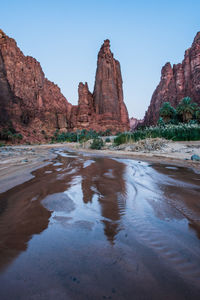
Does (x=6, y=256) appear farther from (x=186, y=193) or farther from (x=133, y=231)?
(x=186, y=193)

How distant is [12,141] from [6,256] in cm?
3755

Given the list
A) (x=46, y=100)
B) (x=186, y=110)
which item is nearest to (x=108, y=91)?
(x=46, y=100)

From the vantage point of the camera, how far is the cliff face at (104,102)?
57000 millimetres

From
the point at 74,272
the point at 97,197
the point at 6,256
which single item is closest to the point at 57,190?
the point at 97,197

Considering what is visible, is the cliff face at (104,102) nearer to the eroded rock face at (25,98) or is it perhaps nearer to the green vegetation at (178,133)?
the eroded rock face at (25,98)

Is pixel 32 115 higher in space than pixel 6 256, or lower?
higher

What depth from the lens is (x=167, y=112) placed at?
22406 millimetres

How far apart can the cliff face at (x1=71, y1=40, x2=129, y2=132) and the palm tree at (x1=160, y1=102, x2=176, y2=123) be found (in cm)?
3219

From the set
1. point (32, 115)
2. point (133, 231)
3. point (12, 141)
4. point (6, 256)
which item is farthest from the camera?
point (32, 115)

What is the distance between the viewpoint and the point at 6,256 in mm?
955

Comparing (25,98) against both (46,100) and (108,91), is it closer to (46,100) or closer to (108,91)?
(46,100)

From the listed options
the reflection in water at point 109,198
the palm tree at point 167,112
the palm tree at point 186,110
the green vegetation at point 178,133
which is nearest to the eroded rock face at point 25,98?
the palm tree at point 167,112

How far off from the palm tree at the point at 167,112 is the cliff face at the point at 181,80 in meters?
35.2

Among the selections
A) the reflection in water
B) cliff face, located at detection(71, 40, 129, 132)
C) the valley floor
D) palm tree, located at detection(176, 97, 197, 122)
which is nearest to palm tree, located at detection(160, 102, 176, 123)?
palm tree, located at detection(176, 97, 197, 122)
